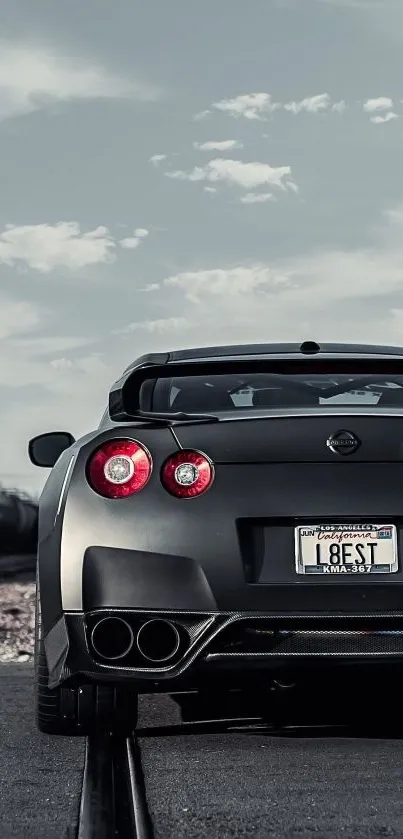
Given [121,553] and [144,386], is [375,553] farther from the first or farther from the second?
[144,386]

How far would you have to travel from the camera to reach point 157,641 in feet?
16.0

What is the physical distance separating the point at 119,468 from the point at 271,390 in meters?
0.98

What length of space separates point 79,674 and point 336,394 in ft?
5.11

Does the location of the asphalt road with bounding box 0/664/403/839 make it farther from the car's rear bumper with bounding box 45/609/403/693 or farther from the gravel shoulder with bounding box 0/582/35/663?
the gravel shoulder with bounding box 0/582/35/663

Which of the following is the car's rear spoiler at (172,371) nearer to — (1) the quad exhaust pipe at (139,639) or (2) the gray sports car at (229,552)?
(2) the gray sports car at (229,552)

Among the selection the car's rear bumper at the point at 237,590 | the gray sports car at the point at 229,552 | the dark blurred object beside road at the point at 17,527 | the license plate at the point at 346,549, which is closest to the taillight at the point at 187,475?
the gray sports car at the point at 229,552

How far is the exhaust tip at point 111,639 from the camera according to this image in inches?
192

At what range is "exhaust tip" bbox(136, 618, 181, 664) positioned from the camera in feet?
15.9

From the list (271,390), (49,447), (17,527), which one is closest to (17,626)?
(49,447)

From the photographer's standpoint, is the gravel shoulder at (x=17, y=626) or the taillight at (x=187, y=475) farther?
the gravel shoulder at (x=17, y=626)

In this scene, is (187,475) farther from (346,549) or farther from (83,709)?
(83,709)

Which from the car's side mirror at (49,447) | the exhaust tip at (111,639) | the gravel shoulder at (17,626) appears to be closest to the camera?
the exhaust tip at (111,639)

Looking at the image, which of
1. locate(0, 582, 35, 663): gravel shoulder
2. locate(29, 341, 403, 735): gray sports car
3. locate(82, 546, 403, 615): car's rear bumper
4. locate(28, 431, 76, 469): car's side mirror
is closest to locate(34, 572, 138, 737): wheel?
locate(29, 341, 403, 735): gray sports car

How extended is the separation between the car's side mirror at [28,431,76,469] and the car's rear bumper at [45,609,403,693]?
143cm
